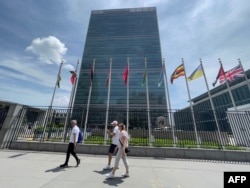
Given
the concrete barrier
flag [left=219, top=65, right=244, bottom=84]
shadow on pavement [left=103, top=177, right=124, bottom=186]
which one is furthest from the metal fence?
shadow on pavement [left=103, top=177, right=124, bottom=186]

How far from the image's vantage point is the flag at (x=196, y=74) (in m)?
14.1

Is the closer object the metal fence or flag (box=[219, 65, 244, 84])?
the metal fence

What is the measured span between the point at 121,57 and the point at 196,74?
66228 millimetres

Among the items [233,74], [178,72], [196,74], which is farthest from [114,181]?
[233,74]

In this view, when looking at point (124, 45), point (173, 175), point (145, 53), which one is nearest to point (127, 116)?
point (173, 175)

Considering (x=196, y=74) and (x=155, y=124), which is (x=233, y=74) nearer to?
(x=196, y=74)

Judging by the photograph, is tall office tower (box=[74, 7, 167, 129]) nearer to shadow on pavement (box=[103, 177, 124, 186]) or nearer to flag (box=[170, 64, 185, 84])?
flag (box=[170, 64, 185, 84])

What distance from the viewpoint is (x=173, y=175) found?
5609 millimetres

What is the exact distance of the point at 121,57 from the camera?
7738 centimetres

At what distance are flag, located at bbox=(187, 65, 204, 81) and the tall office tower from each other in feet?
150

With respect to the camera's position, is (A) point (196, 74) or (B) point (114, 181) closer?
(B) point (114, 181)

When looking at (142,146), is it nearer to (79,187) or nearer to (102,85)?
(79,187)

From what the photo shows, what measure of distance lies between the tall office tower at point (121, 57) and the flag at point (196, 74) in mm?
45675

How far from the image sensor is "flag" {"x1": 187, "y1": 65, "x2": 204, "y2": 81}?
14.1 meters
